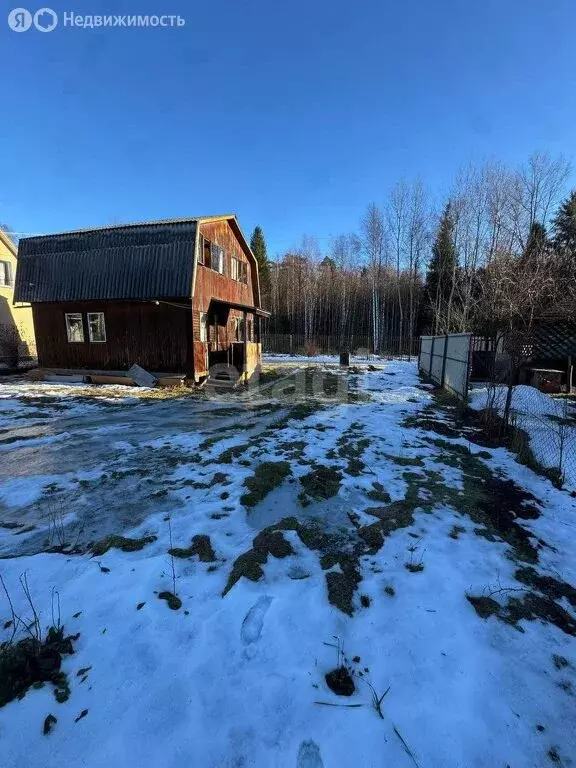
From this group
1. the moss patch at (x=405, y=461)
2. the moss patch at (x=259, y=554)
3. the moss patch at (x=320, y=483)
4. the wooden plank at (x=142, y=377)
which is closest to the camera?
the moss patch at (x=259, y=554)

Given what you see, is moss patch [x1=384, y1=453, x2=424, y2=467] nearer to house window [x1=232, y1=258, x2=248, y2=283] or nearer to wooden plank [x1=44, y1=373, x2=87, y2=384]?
wooden plank [x1=44, y1=373, x2=87, y2=384]

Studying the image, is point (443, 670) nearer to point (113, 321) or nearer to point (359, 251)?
point (113, 321)

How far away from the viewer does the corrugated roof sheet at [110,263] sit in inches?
495

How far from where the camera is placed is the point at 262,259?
1485 inches

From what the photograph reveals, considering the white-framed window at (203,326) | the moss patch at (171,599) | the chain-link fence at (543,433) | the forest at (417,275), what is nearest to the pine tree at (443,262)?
the forest at (417,275)

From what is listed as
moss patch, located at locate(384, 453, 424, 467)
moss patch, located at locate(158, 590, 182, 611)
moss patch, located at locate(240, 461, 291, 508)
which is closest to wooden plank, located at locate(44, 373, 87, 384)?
moss patch, located at locate(240, 461, 291, 508)

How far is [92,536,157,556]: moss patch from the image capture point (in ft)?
10.3

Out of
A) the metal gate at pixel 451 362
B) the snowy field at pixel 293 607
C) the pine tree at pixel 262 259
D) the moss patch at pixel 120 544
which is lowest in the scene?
the snowy field at pixel 293 607

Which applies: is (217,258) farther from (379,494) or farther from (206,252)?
(379,494)

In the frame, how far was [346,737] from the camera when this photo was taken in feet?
5.71

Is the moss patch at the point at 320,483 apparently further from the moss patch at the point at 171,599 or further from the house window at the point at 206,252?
the house window at the point at 206,252

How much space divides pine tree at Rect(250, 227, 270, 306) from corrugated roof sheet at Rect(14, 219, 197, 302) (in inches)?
922

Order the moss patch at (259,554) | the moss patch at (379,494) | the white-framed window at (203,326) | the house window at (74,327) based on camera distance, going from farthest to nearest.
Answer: the house window at (74,327)
the white-framed window at (203,326)
the moss patch at (379,494)
the moss patch at (259,554)

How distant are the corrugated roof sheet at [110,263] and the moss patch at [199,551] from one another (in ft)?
33.9
